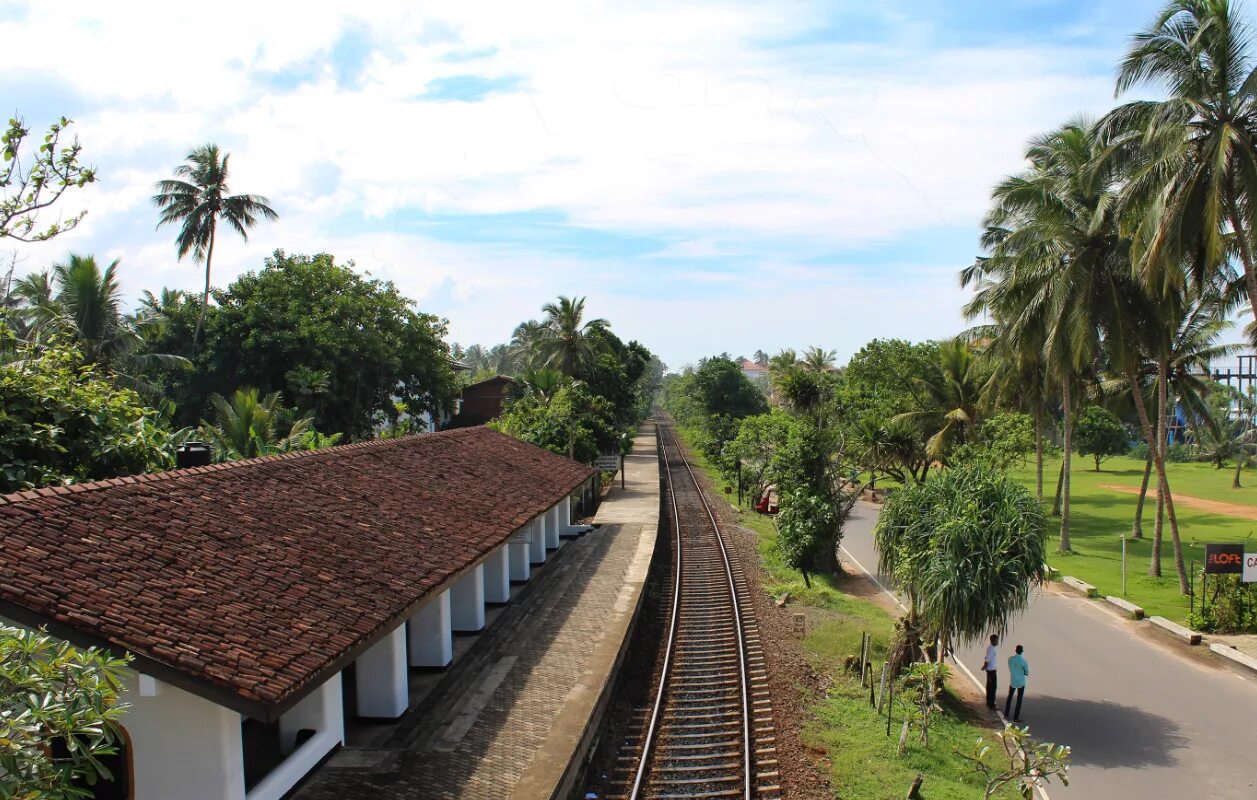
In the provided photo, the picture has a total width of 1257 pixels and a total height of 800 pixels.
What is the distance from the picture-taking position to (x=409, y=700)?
11.7 m

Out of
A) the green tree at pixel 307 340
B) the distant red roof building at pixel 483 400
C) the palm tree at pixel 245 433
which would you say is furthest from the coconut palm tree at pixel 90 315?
the distant red roof building at pixel 483 400

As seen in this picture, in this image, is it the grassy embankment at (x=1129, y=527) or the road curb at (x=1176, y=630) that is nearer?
the road curb at (x=1176, y=630)

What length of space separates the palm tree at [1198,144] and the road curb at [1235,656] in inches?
255

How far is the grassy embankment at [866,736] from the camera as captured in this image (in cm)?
1052

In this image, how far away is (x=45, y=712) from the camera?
14.7 ft

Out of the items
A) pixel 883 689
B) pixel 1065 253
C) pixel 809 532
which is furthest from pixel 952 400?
pixel 883 689

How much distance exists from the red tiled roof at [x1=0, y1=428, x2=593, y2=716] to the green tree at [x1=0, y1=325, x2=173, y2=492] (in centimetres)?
274

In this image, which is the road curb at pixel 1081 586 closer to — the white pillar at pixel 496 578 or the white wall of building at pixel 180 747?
the white pillar at pixel 496 578

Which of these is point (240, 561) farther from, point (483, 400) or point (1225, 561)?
point (483, 400)

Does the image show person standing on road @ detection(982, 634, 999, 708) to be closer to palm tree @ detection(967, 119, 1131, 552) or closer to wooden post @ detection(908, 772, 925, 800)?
wooden post @ detection(908, 772, 925, 800)

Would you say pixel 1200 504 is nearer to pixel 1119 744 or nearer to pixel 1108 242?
pixel 1108 242

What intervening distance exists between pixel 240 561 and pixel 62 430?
5468 mm

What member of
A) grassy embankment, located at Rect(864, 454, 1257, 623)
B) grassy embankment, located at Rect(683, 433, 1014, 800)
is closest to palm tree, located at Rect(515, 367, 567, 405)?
grassy embankment, located at Rect(864, 454, 1257, 623)

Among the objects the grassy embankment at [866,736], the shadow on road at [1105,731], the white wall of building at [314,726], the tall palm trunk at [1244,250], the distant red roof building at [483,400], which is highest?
the tall palm trunk at [1244,250]
